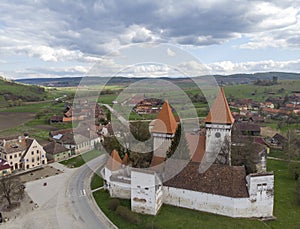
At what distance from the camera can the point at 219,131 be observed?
3516cm

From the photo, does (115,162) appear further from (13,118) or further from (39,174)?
(13,118)

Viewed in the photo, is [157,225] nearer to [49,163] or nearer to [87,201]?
[87,201]

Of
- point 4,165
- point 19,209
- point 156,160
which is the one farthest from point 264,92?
point 19,209

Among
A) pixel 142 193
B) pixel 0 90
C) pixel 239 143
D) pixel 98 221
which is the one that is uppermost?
pixel 0 90

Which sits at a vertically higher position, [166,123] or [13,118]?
[166,123]

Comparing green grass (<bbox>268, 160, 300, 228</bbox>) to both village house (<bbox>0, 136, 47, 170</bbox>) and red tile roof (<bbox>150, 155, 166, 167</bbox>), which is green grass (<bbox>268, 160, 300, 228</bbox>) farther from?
village house (<bbox>0, 136, 47, 170</bbox>)

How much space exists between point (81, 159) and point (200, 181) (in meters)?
29.8

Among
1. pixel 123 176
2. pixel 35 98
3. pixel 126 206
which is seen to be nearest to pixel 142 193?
pixel 126 206

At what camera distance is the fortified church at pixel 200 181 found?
28.5 m

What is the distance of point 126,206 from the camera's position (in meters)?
31.5

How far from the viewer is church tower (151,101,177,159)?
36000 millimetres

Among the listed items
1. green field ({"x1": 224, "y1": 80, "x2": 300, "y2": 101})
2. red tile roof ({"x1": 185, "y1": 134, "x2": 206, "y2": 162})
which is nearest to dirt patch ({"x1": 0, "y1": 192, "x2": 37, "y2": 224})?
red tile roof ({"x1": 185, "y1": 134, "x2": 206, "y2": 162})

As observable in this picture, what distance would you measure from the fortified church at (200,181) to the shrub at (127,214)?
4.08ft

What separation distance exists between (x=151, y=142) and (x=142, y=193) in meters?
9.93
